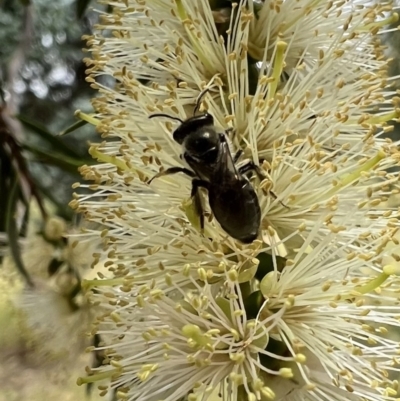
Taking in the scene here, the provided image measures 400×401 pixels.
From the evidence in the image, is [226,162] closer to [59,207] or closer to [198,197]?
[198,197]

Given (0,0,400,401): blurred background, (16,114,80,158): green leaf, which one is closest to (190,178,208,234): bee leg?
(0,0,400,401): blurred background

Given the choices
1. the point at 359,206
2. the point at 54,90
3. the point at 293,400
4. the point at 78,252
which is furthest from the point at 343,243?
the point at 54,90

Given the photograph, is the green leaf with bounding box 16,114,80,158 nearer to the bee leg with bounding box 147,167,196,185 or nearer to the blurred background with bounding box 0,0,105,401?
the blurred background with bounding box 0,0,105,401

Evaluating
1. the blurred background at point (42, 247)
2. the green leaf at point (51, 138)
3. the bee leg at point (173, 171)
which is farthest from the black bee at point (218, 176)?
the green leaf at point (51, 138)

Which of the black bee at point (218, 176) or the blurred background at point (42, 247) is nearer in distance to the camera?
the black bee at point (218, 176)

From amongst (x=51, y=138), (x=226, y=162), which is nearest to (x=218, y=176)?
(x=226, y=162)

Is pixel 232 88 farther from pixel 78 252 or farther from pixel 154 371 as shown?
pixel 78 252

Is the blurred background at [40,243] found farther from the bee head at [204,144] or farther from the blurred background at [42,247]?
the bee head at [204,144]
